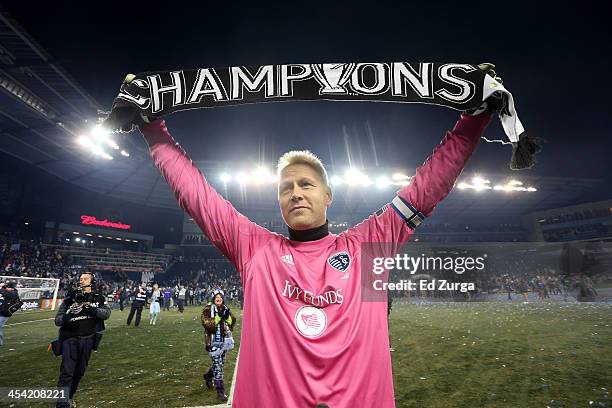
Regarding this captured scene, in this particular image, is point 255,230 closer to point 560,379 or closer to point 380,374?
point 380,374

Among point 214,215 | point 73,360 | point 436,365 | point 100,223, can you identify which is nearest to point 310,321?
point 214,215

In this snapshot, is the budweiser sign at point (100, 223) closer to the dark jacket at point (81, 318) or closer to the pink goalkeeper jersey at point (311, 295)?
the dark jacket at point (81, 318)

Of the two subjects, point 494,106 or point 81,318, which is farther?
point 81,318

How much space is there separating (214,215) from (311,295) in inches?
28.0

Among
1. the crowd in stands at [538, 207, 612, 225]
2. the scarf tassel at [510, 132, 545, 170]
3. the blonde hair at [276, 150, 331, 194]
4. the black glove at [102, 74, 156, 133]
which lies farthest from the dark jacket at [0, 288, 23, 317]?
the crowd in stands at [538, 207, 612, 225]

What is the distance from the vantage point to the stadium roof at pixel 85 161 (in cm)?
1748

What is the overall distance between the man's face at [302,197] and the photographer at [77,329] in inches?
258

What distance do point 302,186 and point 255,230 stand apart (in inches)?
14.8

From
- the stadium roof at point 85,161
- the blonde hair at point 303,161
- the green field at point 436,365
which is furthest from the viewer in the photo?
the stadium roof at point 85,161

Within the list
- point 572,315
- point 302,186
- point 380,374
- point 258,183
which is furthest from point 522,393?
A: point 258,183

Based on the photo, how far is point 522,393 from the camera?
665 centimetres

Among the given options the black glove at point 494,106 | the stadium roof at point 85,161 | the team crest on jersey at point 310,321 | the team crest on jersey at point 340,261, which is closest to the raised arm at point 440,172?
the black glove at point 494,106

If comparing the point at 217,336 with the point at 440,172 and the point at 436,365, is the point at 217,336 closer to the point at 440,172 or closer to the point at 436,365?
the point at 436,365

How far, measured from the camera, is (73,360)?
6348 millimetres
